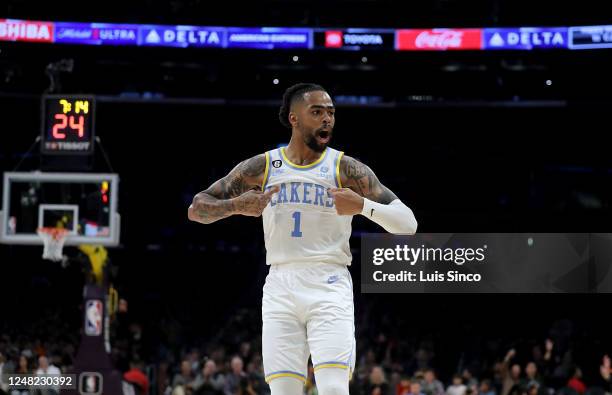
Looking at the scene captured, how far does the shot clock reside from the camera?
14278 millimetres

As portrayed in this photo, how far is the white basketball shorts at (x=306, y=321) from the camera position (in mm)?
5453

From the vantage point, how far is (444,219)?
21438 millimetres

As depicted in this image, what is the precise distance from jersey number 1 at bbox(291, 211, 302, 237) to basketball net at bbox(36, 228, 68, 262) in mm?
9385

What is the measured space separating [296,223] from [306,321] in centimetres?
60

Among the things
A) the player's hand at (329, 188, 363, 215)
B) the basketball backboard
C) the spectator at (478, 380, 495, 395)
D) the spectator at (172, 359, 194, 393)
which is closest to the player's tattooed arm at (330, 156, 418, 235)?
the player's hand at (329, 188, 363, 215)

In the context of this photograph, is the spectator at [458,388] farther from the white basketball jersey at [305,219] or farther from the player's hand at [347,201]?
the player's hand at [347,201]

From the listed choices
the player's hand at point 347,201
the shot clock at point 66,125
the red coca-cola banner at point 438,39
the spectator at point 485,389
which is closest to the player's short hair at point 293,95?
the player's hand at point 347,201

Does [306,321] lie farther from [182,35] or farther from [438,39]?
[182,35]

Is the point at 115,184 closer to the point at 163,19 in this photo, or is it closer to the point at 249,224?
the point at 163,19

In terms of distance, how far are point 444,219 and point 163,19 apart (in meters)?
7.80

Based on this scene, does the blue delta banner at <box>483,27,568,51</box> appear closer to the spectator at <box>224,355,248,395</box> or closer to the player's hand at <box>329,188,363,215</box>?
the spectator at <box>224,355,248,395</box>

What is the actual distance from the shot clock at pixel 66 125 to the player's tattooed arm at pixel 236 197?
880 cm

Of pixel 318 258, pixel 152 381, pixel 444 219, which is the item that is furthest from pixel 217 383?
pixel 318 258

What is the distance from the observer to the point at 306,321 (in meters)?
5.61
